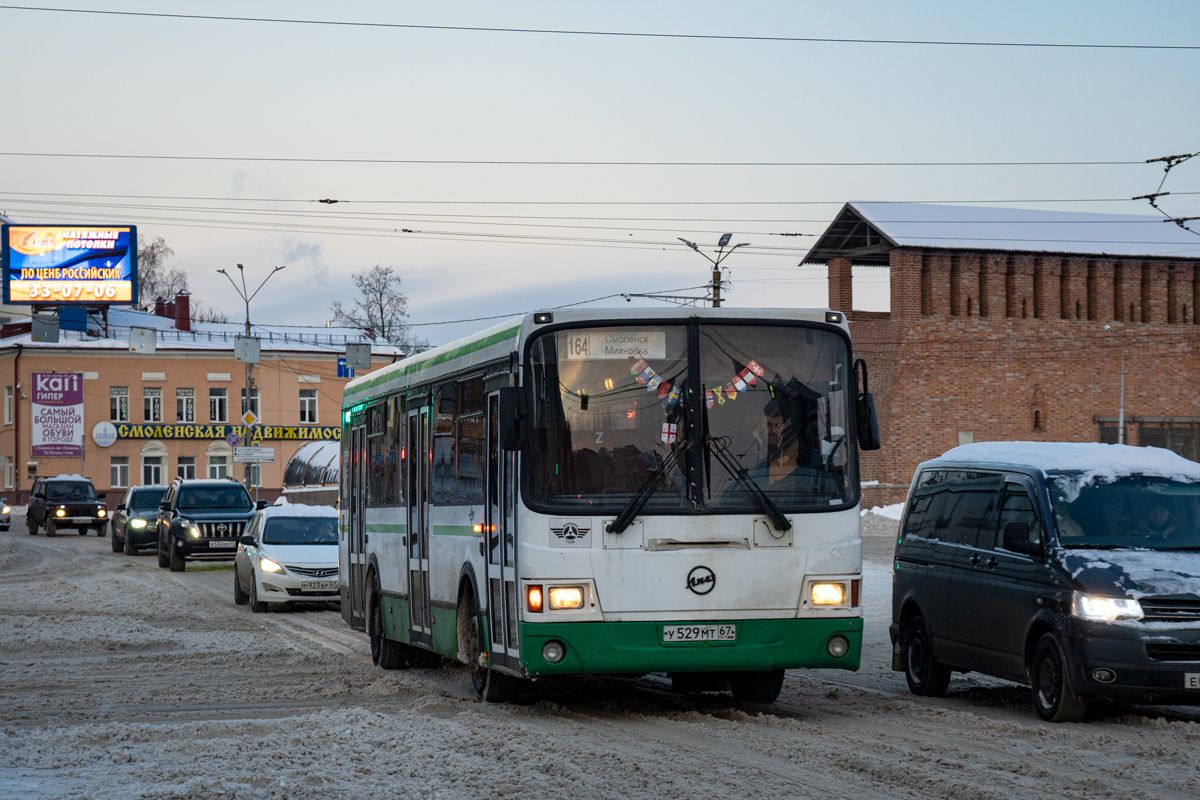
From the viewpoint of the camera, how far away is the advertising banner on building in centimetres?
7662

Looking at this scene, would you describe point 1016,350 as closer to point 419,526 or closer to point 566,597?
point 419,526

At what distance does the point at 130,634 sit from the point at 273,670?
4.47 meters

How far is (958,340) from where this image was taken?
173 ft

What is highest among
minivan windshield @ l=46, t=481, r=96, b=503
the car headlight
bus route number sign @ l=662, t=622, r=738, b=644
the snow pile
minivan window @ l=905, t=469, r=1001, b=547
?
minivan window @ l=905, t=469, r=1001, b=547

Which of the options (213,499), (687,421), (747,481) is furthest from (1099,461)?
(213,499)

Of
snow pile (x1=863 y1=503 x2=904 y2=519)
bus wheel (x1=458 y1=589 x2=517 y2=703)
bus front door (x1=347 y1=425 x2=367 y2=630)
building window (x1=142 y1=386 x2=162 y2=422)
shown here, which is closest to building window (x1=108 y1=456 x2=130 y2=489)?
building window (x1=142 y1=386 x2=162 y2=422)

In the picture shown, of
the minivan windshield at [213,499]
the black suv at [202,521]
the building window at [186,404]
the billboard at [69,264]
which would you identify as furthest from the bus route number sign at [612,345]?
the building window at [186,404]

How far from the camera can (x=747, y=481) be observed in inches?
399

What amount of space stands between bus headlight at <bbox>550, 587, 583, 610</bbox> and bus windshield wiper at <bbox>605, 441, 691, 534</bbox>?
452 mm

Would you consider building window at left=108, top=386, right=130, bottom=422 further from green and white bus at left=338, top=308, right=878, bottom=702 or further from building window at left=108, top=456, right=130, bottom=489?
green and white bus at left=338, top=308, right=878, bottom=702

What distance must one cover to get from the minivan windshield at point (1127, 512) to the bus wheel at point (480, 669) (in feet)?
13.3

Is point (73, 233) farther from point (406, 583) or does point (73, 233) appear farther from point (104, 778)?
point (104, 778)

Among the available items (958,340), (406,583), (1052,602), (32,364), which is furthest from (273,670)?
(32,364)

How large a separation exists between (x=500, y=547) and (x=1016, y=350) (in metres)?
45.6
